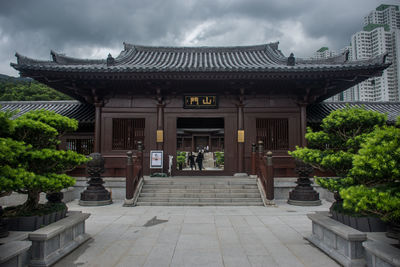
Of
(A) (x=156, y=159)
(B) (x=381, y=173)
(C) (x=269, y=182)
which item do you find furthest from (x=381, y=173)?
(A) (x=156, y=159)

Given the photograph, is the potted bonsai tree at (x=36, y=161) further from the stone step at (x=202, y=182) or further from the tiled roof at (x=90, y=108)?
the tiled roof at (x=90, y=108)

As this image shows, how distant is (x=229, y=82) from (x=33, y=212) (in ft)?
27.6

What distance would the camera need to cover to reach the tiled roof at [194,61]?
9.60 m

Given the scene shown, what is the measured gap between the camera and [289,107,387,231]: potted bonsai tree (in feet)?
14.5

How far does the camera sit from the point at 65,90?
1159 centimetres

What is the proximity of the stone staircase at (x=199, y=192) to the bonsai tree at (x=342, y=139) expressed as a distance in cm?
419

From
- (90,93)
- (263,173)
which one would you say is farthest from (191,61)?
(263,173)

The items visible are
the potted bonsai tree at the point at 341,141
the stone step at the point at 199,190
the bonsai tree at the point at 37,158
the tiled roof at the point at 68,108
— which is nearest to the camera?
the bonsai tree at the point at 37,158

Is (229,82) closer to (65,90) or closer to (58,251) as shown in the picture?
(65,90)

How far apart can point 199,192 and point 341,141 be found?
5.47 meters

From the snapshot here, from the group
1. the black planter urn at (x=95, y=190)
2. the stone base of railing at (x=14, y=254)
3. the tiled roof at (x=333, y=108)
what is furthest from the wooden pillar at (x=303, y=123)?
the stone base of railing at (x=14, y=254)

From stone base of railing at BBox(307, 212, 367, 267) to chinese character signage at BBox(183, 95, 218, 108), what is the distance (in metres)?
7.21

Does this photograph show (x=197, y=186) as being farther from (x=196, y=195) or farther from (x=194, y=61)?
(x=194, y=61)

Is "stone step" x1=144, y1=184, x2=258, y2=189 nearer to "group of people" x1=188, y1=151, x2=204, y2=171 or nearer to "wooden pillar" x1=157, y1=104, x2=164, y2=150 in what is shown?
"wooden pillar" x1=157, y1=104, x2=164, y2=150
